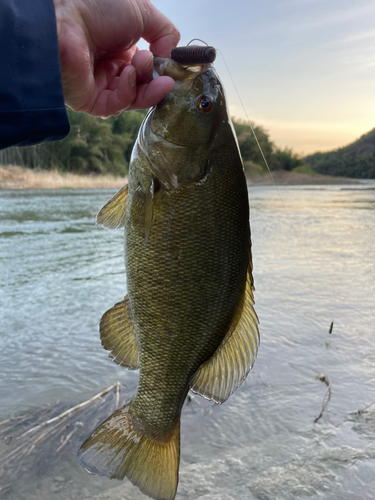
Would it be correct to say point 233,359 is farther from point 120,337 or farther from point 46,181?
point 46,181

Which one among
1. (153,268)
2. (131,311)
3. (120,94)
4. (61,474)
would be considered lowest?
(61,474)

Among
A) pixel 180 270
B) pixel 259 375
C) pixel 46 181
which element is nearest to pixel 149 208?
pixel 180 270

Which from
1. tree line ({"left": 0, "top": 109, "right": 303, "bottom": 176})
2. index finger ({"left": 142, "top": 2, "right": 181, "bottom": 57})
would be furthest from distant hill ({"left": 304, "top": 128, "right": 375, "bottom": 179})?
index finger ({"left": 142, "top": 2, "right": 181, "bottom": 57})

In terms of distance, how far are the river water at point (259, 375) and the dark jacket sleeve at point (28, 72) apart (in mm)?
1779

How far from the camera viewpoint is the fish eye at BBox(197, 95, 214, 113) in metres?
1.58

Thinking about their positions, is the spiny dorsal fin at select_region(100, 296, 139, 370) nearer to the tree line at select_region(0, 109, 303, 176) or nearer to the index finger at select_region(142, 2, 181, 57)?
the index finger at select_region(142, 2, 181, 57)

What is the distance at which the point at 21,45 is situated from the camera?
1.50 metres

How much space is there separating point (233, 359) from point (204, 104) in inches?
38.1

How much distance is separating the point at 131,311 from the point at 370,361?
2531 mm

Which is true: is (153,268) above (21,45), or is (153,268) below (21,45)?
below

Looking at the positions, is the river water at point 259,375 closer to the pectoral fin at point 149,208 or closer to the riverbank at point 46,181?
the pectoral fin at point 149,208

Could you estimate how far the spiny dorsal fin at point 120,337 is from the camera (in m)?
1.75

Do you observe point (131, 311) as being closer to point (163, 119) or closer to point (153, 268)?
point (153, 268)

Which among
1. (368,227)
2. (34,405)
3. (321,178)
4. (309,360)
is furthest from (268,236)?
(321,178)
